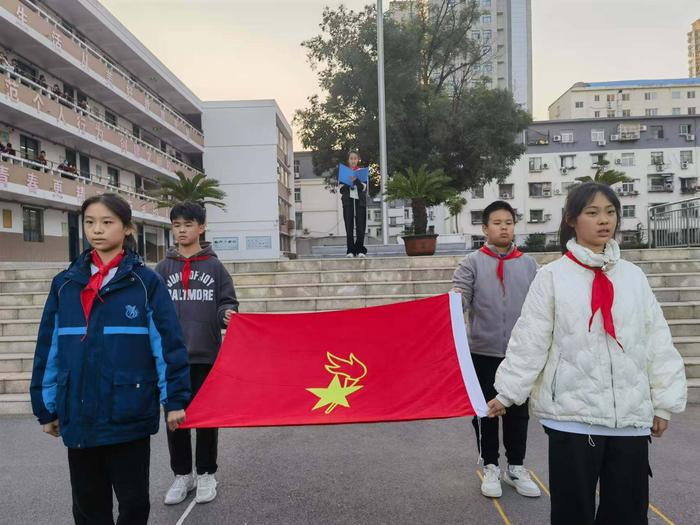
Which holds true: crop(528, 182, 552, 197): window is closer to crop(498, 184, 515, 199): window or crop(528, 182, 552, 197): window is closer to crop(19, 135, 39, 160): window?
crop(498, 184, 515, 199): window

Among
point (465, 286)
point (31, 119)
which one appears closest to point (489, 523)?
point (465, 286)

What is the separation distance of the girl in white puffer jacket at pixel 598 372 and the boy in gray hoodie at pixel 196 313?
7.05 ft

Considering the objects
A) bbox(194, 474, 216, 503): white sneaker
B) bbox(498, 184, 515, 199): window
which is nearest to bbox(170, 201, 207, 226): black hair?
bbox(194, 474, 216, 503): white sneaker

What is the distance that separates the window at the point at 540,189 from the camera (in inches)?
2266

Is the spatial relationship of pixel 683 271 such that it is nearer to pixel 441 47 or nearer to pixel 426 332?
pixel 426 332

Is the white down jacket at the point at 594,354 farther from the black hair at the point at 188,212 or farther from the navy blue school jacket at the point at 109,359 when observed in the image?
the black hair at the point at 188,212

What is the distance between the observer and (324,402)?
3166 mm

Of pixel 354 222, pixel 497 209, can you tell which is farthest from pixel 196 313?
pixel 354 222

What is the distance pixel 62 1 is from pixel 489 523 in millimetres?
30402

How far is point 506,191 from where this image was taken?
58.5 meters

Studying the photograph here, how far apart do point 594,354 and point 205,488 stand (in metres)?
2.72

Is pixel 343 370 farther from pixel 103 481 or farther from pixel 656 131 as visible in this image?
pixel 656 131

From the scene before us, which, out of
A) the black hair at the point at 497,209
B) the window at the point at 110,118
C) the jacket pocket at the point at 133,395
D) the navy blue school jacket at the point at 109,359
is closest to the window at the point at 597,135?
the window at the point at 110,118

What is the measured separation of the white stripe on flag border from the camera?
3.03m
